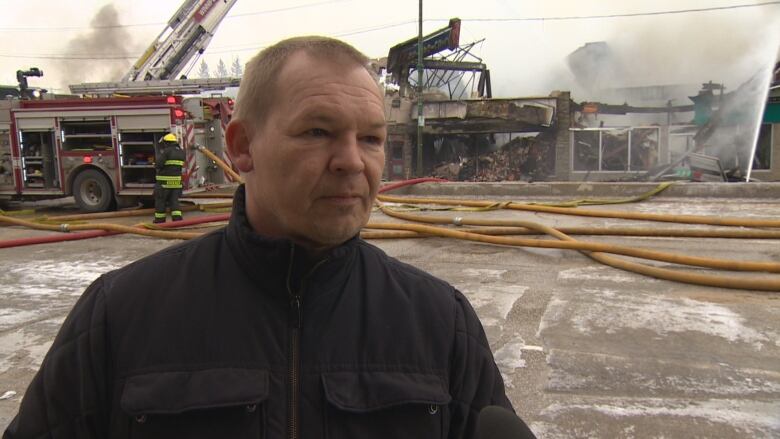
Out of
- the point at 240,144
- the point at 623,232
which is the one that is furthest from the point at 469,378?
the point at 623,232

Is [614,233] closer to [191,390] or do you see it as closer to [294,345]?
[294,345]

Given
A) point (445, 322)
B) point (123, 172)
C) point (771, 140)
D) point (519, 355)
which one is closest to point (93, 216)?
point (123, 172)

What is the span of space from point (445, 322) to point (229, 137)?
62 centimetres

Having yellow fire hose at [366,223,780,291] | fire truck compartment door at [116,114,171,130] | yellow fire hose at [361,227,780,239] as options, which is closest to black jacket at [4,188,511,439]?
yellow fire hose at [366,223,780,291]

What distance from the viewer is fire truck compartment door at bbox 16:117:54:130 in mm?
10805

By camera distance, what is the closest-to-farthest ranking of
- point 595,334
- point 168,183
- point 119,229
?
point 595,334, point 119,229, point 168,183

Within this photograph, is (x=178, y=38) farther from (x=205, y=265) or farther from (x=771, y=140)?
(x=771, y=140)

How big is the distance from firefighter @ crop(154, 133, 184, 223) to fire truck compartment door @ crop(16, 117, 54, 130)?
3.25m

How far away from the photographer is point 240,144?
1.23 m

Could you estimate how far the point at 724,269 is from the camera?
495cm

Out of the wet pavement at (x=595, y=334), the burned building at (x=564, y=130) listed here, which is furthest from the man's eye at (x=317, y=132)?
the burned building at (x=564, y=130)

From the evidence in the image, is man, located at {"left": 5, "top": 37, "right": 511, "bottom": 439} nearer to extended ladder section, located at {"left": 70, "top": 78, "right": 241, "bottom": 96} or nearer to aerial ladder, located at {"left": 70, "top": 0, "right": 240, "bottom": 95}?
extended ladder section, located at {"left": 70, "top": 78, "right": 241, "bottom": 96}

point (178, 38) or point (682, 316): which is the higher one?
point (178, 38)

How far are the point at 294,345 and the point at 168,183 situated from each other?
28.5ft
